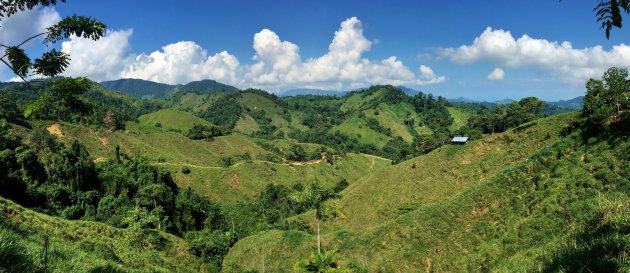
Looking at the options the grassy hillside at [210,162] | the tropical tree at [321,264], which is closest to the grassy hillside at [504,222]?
the tropical tree at [321,264]

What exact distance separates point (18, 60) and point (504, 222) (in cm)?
4600

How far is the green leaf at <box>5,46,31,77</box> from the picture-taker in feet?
38.1

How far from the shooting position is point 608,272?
7.56 m

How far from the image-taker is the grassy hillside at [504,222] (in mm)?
10898

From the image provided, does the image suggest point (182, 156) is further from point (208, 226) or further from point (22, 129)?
point (208, 226)

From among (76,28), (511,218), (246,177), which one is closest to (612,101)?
(511,218)

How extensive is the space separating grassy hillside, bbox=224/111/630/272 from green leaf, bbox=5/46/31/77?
1825 cm

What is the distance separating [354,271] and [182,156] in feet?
449

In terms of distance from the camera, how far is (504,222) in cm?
4053

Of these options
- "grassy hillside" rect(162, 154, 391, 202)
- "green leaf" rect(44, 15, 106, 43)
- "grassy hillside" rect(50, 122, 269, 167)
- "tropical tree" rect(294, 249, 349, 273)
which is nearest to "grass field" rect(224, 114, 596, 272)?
"tropical tree" rect(294, 249, 349, 273)

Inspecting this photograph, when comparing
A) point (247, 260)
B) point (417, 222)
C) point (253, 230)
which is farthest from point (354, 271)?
point (253, 230)

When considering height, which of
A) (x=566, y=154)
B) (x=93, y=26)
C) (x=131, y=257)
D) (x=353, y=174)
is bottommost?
(x=353, y=174)

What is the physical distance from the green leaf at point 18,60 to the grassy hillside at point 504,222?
59.9 ft

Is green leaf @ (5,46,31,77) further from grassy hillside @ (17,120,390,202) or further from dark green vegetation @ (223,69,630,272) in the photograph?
grassy hillside @ (17,120,390,202)
